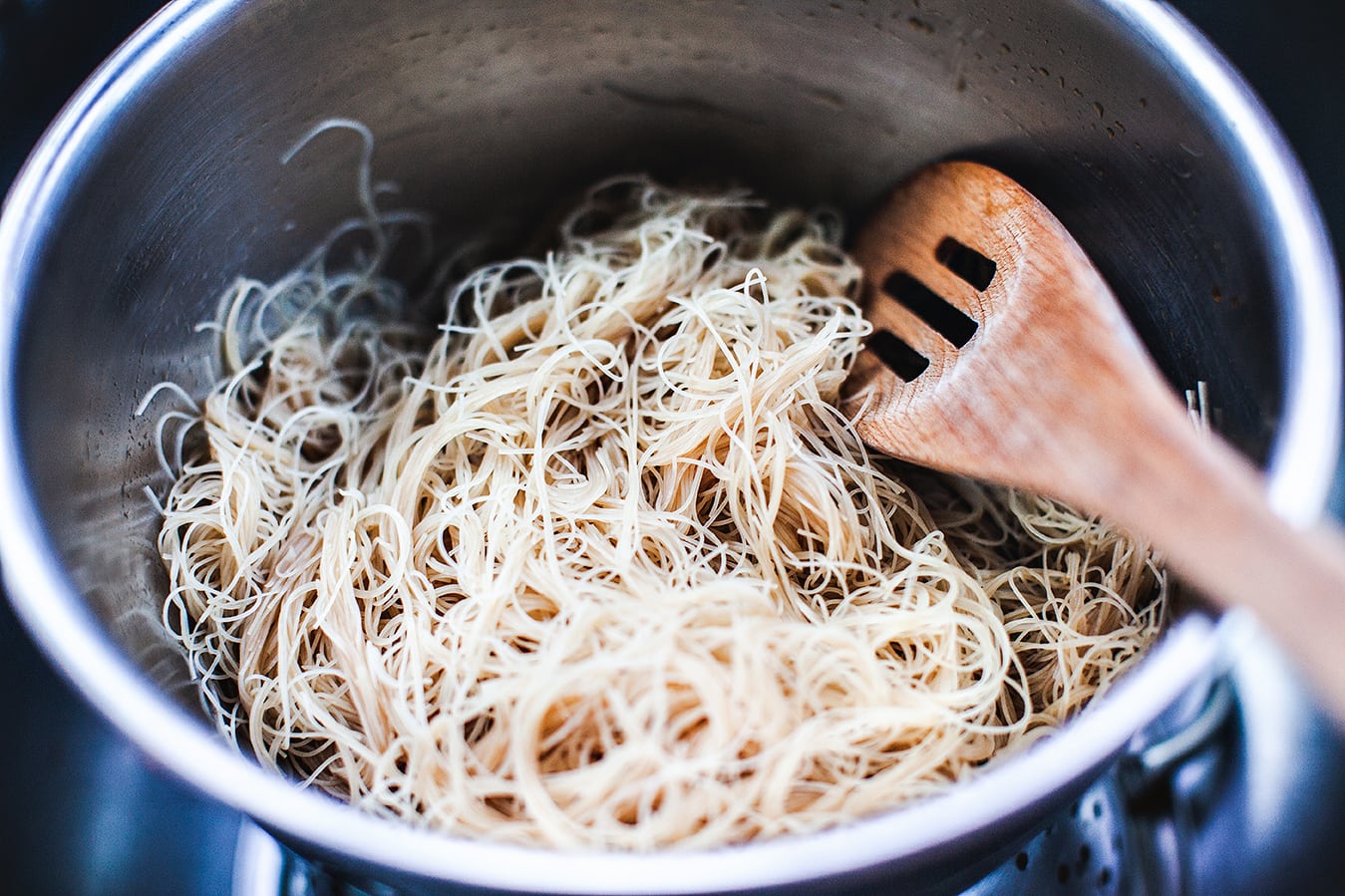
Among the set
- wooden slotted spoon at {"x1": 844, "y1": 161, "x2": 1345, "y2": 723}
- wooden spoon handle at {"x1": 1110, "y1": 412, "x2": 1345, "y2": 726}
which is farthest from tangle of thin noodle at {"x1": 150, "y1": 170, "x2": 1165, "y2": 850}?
wooden spoon handle at {"x1": 1110, "y1": 412, "x2": 1345, "y2": 726}

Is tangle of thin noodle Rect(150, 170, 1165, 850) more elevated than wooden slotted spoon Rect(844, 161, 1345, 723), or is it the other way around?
wooden slotted spoon Rect(844, 161, 1345, 723)

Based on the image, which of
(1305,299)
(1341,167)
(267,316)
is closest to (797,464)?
(1305,299)

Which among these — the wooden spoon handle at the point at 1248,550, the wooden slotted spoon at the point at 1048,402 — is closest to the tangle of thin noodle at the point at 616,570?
the wooden slotted spoon at the point at 1048,402

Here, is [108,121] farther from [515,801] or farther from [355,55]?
[515,801]

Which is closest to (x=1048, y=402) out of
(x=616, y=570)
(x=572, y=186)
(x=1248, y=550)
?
(x=1248, y=550)

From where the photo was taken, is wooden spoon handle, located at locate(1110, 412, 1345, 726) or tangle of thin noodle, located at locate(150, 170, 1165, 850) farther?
→ tangle of thin noodle, located at locate(150, 170, 1165, 850)

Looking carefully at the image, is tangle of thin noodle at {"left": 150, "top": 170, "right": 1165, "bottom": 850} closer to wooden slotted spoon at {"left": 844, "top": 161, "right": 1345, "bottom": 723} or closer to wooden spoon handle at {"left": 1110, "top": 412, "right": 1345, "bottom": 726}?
wooden slotted spoon at {"left": 844, "top": 161, "right": 1345, "bottom": 723}
